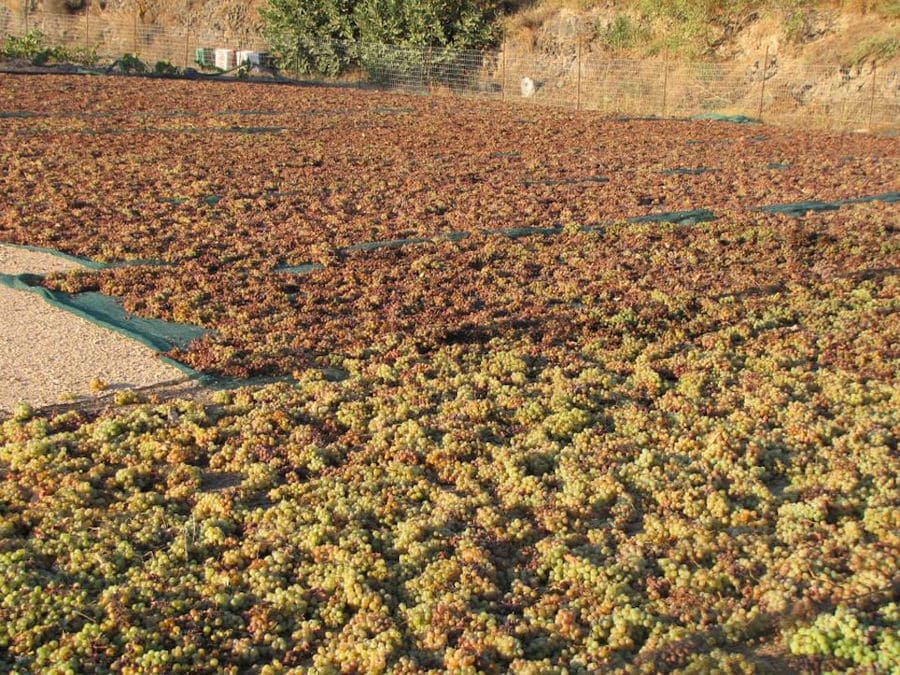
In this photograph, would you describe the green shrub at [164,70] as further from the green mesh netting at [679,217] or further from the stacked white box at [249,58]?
the green mesh netting at [679,217]

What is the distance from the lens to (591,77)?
32875mm

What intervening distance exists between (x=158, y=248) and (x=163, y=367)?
346cm

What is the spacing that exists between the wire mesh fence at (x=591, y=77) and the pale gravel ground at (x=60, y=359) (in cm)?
2152

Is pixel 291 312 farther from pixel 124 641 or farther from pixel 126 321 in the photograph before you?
pixel 124 641

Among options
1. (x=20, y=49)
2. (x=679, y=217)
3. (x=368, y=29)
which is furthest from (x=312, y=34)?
(x=679, y=217)

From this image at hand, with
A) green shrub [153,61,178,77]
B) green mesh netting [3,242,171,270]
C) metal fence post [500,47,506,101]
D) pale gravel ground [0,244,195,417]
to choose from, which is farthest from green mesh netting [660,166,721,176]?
green shrub [153,61,178,77]

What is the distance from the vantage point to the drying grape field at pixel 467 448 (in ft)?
13.1

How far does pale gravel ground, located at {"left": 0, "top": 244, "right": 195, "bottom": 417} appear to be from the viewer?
6.41 metres

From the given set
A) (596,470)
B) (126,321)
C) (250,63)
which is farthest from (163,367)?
(250,63)

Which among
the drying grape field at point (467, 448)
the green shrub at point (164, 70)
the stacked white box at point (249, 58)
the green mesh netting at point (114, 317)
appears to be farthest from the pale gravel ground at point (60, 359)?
the stacked white box at point (249, 58)

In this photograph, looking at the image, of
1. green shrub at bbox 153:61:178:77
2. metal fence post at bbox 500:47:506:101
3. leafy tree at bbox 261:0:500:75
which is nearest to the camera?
metal fence post at bbox 500:47:506:101

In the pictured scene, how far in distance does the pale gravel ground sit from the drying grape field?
0.94ft

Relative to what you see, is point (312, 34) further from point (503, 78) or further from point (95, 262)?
point (95, 262)

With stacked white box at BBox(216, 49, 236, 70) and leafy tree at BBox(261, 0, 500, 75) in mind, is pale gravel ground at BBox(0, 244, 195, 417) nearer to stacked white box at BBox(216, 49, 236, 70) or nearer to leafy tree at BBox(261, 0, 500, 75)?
leafy tree at BBox(261, 0, 500, 75)
